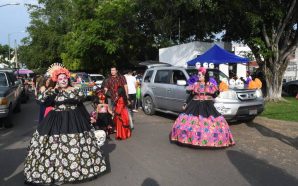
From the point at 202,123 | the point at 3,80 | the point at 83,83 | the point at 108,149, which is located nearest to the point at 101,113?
the point at 108,149

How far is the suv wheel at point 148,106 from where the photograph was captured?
559 inches

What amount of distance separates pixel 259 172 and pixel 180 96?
19.6 ft

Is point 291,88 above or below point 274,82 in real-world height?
below

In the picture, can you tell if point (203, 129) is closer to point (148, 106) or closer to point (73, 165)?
point (73, 165)

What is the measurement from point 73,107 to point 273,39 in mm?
13617

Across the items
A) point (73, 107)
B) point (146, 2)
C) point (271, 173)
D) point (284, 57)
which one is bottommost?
point (271, 173)

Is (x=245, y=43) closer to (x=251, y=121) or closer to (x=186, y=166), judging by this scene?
(x=251, y=121)

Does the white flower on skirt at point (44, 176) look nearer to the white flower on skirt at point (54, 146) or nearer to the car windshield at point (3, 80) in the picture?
the white flower on skirt at point (54, 146)

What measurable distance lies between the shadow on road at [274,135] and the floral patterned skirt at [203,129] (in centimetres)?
152

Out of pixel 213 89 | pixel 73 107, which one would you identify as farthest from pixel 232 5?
pixel 73 107

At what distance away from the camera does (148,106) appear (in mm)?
14453

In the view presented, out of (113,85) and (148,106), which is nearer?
(113,85)

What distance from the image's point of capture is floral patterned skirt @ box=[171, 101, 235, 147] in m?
7.96

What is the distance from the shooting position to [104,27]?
3166cm
